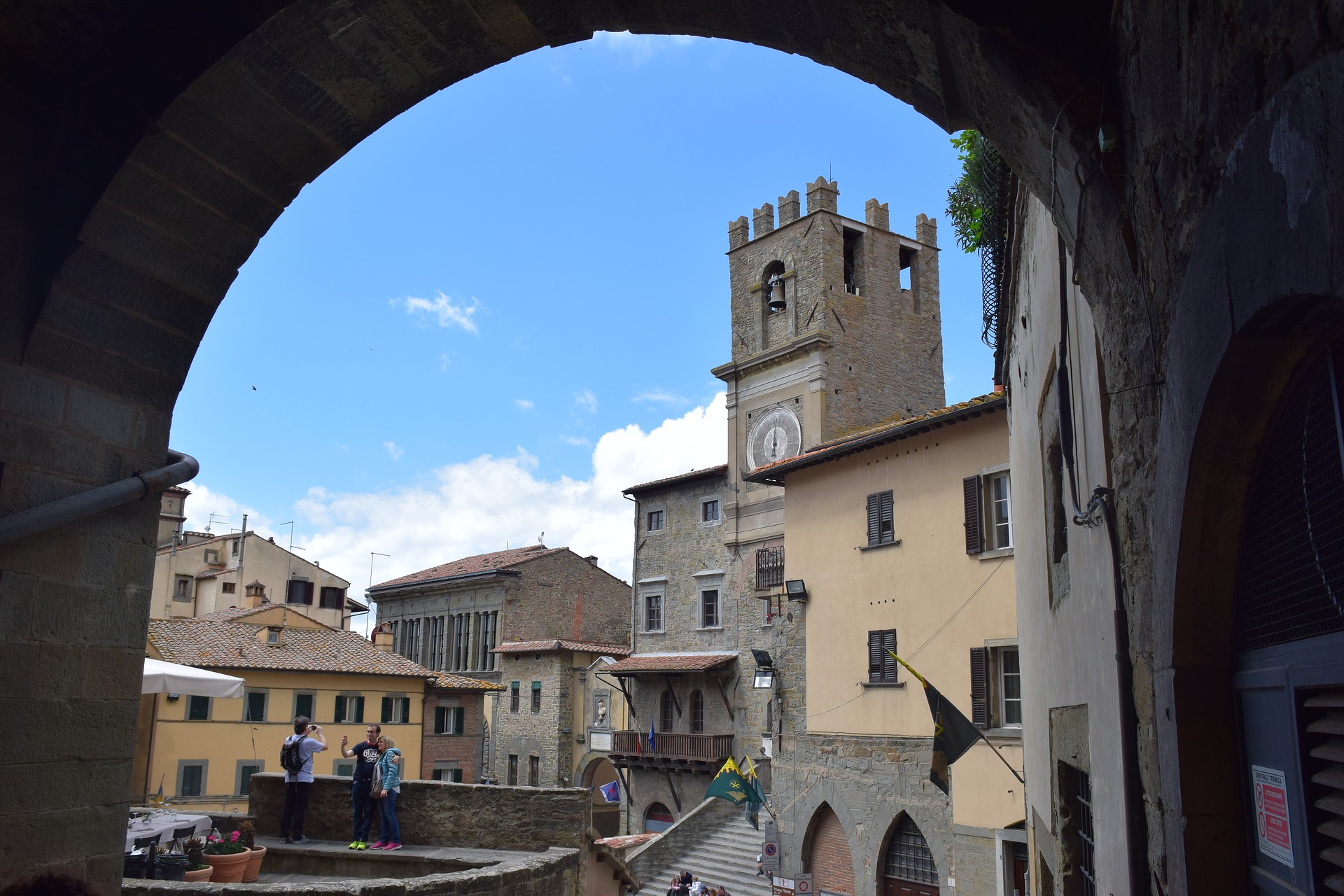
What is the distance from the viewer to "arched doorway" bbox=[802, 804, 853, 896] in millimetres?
22125

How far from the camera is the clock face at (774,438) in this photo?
3219 centimetres

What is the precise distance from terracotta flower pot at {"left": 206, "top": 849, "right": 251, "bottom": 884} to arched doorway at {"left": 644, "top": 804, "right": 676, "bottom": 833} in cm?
2631

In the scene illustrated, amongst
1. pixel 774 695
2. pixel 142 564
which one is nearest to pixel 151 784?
pixel 774 695

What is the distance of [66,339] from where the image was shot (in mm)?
4098

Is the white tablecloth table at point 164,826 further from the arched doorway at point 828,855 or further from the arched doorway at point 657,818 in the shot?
the arched doorway at point 657,818

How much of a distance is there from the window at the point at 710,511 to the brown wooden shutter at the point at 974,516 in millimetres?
16562

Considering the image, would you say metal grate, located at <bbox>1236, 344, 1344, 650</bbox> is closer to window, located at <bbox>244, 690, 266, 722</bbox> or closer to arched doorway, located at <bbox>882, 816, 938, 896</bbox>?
arched doorway, located at <bbox>882, 816, 938, 896</bbox>

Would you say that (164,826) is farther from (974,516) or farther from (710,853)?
(710,853)

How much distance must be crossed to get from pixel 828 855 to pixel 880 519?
7542 mm

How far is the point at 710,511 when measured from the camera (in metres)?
35.6

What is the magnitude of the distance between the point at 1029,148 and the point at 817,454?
66.2 feet

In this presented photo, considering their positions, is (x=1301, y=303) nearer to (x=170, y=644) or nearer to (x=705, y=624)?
(x=170, y=644)

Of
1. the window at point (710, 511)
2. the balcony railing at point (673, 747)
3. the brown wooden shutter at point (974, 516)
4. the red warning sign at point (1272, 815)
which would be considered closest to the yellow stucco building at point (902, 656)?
the brown wooden shutter at point (974, 516)

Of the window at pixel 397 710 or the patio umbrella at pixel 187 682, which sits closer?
the patio umbrella at pixel 187 682
